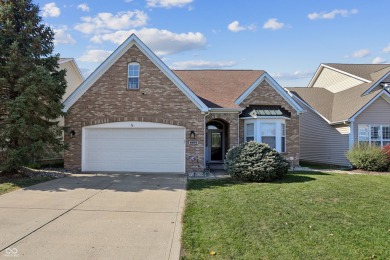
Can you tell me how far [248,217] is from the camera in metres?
7.16

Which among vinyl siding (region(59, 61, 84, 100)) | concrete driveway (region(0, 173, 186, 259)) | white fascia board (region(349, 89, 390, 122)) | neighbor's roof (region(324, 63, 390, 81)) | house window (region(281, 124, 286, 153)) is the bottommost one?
concrete driveway (region(0, 173, 186, 259))

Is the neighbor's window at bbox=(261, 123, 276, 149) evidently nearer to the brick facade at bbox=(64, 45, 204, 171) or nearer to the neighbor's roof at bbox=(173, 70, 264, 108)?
the neighbor's roof at bbox=(173, 70, 264, 108)

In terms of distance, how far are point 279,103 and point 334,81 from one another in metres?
10.7

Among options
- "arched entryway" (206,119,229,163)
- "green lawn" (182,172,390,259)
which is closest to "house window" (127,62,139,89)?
"arched entryway" (206,119,229,163)

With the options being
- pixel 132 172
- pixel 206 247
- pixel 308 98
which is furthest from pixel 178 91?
pixel 308 98

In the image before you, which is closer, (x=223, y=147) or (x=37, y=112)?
(x=37, y=112)

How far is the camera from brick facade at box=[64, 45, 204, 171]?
15.1 m

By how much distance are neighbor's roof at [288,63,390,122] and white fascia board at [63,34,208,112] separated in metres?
10.1

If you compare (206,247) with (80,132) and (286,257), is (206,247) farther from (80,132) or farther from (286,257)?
(80,132)

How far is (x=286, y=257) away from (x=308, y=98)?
20.5 metres

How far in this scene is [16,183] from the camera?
11227 millimetres

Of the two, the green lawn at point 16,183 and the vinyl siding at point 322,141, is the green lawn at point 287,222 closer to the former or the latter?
the green lawn at point 16,183

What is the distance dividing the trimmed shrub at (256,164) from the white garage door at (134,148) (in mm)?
3269

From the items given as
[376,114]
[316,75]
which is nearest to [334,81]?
[316,75]
